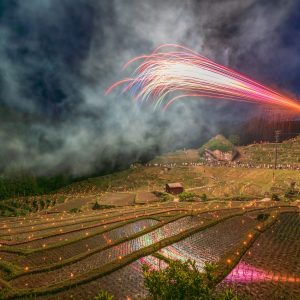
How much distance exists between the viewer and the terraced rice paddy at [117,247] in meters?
22.0

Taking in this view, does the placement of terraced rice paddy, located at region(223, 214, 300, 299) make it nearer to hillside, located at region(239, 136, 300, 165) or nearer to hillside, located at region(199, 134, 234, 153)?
hillside, located at region(239, 136, 300, 165)

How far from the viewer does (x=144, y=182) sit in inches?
4783

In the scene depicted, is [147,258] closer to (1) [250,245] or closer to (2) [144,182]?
(1) [250,245]

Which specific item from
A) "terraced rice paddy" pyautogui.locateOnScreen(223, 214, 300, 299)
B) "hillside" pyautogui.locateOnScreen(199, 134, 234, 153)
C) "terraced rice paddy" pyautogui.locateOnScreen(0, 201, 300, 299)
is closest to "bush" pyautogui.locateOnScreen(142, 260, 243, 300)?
"terraced rice paddy" pyautogui.locateOnScreen(0, 201, 300, 299)

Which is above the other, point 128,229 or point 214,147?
point 214,147

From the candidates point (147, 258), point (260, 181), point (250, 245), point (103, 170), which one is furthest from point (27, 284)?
point (103, 170)

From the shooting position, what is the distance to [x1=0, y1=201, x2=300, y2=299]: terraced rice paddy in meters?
22.0

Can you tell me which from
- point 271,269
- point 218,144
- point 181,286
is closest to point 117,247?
point 271,269

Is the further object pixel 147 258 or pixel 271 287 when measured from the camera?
pixel 147 258

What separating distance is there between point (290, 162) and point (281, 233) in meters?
86.2

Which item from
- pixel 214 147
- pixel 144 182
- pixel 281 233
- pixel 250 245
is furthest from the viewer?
pixel 214 147

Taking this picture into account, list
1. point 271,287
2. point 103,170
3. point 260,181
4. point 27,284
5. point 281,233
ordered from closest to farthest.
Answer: point 271,287
point 27,284
point 281,233
point 260,181
point 103,170

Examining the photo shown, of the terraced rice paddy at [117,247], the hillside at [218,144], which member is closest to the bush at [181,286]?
the terraced rice paddy at [117,247]

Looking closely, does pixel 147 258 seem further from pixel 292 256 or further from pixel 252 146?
pixel 252 146
